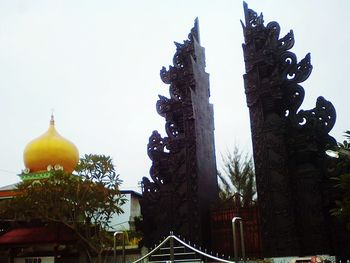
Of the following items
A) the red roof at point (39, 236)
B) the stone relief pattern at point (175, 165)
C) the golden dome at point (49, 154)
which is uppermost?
the golden dome at point (49, 154)

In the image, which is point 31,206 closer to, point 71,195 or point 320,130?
point 71,195

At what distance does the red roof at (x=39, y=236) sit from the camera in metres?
17.4

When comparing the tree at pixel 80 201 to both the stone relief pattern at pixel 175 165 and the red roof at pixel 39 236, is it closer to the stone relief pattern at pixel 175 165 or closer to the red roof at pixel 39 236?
the red roof at pixel 39 236

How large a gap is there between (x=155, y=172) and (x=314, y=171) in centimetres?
425

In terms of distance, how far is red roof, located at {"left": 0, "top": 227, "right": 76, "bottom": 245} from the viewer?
17375 mm

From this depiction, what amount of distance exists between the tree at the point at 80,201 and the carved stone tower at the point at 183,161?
5489mm

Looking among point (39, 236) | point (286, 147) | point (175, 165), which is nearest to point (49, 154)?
point (39, 236)

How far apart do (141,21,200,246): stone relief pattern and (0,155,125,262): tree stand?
5.45 m

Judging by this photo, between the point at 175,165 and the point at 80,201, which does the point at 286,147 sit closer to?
the point at 175,165

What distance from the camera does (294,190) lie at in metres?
9.25

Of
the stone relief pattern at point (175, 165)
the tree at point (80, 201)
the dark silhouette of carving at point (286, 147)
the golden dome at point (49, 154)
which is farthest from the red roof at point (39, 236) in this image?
the dark silhouette of carving at point (286, 147)

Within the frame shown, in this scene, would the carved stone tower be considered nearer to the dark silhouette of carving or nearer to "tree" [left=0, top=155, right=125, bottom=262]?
the dark silhouette of carving

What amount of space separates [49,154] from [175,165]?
11540 millimetres

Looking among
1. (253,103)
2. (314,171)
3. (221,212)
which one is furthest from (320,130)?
(221,212)
